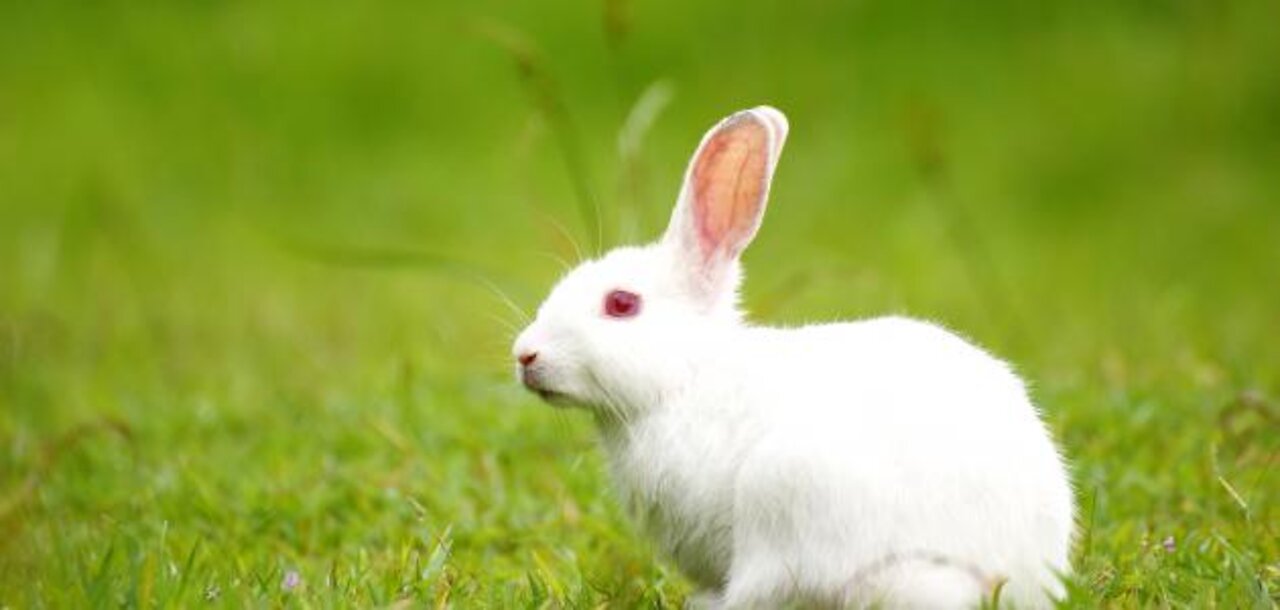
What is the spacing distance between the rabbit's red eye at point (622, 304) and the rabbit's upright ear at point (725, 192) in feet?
0.59

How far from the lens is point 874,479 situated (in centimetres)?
367

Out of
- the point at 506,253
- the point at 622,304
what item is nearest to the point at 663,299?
the point at 622,304

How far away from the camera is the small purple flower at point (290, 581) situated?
13.8 ft

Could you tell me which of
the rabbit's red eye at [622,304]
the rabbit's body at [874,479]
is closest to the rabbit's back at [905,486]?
the rabbit's body at [874,479]

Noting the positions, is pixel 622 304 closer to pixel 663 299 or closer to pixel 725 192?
pixel 663 299

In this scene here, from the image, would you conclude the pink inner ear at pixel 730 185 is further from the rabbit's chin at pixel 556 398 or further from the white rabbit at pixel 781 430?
the rabbit's chin at pixel 556 398

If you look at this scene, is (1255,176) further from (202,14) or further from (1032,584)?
(1032,584)

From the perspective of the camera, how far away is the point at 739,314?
451 cm

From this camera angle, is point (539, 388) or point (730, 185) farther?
point (730, 185)

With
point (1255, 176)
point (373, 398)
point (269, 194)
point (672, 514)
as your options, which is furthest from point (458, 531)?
point (1255, 176)

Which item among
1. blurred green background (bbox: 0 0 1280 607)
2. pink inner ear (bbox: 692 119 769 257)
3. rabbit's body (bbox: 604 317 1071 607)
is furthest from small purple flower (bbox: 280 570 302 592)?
pink inner ear (bbox: 692 119 769 257)

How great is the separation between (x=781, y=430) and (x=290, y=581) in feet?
4.24

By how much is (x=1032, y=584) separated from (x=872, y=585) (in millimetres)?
379

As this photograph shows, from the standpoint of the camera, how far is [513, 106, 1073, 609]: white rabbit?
3.68 metres
